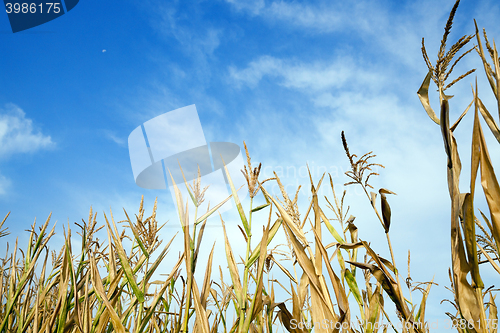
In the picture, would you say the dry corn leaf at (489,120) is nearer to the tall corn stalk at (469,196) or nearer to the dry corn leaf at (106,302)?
the tall corn stalk at (469,196)

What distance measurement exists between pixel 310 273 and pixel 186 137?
1789 millimetres

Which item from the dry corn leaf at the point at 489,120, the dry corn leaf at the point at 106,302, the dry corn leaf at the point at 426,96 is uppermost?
the dry corn leaf at the point at 426,96

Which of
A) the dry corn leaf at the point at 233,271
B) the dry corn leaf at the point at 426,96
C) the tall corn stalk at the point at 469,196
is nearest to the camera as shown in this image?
the tall corn stalk at the point at 469,196

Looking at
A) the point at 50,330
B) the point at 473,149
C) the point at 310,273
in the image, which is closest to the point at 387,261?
the point at 310,273

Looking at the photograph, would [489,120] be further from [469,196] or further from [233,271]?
[233,271]

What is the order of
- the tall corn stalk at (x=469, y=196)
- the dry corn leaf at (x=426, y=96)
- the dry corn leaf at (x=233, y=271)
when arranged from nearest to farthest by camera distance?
the tall corn stalk at (x=469, y=196) → the dry corn leaf at (x=426, y=96) → the dry corn leaf at (x=233, y=271)

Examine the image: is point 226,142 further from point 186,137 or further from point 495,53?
point 495,53

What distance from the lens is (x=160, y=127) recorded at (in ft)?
8.16

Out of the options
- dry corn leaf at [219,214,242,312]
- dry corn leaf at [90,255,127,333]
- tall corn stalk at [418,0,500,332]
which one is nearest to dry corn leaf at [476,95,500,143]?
tall corn stalk at [418,0,500,332]

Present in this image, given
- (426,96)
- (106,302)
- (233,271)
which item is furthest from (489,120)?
(106,302)

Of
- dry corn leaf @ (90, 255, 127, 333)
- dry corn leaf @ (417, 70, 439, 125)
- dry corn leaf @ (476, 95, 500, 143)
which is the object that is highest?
dry corn leaf @ (417, 70, 439, 125)

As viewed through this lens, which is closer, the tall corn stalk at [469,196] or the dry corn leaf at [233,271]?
the tall corn stalk at [469,196]

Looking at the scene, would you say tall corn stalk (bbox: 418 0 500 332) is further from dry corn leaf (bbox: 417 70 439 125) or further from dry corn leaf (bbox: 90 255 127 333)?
dry corn leaf (bbox: 90 255 127 333)

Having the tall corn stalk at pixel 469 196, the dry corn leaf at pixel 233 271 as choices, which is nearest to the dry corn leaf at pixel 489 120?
the tall corn stalk at pixel 469 196
